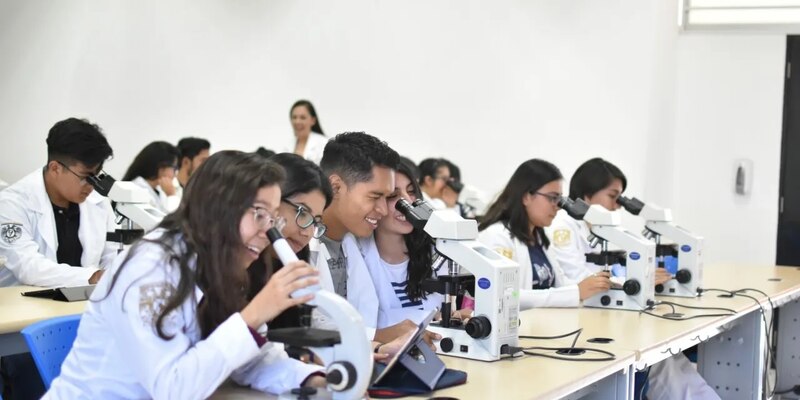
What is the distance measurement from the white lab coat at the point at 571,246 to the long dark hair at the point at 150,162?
7.96 feet

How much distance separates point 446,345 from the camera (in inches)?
92.3

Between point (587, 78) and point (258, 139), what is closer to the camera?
point (587, 78)

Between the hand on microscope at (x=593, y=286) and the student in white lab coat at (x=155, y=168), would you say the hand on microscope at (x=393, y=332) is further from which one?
the student in white lab coat at (x=155, y=168)

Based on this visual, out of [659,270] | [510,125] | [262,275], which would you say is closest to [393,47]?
[510,125]

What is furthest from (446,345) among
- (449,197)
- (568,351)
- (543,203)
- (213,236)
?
(449,197)

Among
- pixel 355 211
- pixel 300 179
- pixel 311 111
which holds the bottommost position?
pixel 355 211

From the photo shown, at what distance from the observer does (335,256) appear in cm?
267

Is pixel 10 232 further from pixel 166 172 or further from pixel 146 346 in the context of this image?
pixel 166 172

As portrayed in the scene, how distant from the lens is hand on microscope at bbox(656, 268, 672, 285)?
365 cm

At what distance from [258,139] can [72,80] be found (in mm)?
1732

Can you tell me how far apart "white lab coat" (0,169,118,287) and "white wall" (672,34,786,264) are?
4306 mm

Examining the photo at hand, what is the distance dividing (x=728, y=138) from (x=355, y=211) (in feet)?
15.1

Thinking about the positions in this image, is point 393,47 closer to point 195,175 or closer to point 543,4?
point 543,4

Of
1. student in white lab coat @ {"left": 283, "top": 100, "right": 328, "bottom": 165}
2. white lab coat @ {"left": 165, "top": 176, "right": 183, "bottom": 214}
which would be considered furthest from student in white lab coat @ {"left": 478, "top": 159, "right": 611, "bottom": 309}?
student in white lab coat @ {"left": 283, "top": 100, "right": 328, "bottom": 165}
